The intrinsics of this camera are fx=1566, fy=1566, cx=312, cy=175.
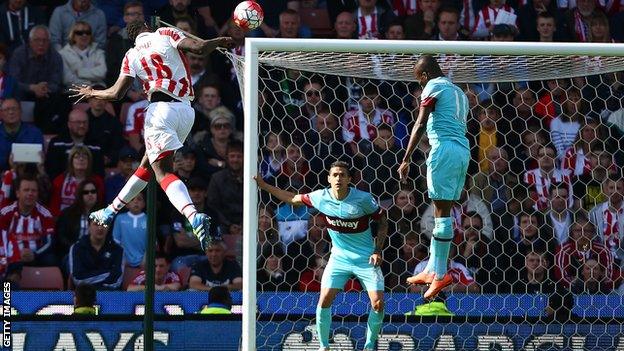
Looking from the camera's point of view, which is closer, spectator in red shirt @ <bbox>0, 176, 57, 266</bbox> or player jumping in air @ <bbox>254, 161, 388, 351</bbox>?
player jumping in air @ <bbox>254, 161, 388, 351</bbox>

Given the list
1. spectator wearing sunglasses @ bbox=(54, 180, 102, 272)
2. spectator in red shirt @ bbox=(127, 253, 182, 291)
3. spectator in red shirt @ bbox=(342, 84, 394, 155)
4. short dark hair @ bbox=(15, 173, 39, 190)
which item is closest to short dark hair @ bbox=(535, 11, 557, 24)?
spectator in red shirt @ bbox=(342, 84, 394, 155)

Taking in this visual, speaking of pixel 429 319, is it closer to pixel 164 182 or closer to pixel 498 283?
pixel 498 283

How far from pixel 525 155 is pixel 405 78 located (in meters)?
2.16

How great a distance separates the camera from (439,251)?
1104 centimetres

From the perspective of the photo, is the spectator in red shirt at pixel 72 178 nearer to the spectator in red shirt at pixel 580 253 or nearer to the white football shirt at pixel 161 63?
the white football shirt at pixel 161 63

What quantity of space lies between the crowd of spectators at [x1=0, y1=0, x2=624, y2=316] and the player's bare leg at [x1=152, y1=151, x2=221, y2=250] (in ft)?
7.57

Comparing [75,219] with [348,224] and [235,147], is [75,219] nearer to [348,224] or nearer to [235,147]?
[235,147]

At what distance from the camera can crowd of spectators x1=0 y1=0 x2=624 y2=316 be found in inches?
532

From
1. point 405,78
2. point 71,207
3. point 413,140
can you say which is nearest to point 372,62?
point 405,78

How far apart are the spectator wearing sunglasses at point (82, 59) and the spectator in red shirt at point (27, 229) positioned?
1.43 metres

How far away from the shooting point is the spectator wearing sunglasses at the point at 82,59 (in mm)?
15938

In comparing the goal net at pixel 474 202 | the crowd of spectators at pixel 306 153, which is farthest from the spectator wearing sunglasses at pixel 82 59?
the goal net at pixel 474 202

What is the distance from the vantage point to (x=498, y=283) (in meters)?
13.4

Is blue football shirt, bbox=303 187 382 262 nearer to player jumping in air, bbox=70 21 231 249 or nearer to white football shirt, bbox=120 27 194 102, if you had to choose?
player jumping in air, bbox=70 21 231 249
